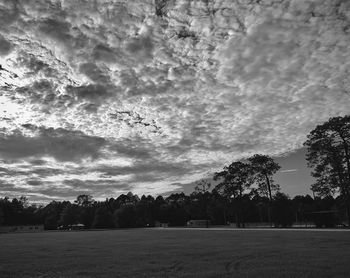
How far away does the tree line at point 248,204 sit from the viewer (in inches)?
2024

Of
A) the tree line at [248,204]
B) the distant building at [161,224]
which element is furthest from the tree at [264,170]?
the distant building at [161,224]

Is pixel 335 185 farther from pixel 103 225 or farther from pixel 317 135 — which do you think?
pixel 103 225

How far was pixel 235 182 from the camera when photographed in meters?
87.3

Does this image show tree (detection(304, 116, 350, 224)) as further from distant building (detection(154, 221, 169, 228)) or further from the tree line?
distant building (detection(154, 221, 169, 228))

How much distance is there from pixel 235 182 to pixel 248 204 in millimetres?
6177

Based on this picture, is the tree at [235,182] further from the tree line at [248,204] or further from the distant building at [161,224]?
the distant building at [161,224]

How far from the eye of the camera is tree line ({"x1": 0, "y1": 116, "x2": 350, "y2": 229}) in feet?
169

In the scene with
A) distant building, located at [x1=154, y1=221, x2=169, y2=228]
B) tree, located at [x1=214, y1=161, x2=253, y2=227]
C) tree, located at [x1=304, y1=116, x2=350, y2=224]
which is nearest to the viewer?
tree, located at [x1=304, y1=116, x2=350, y2=224]

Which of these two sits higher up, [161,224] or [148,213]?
[148,213]

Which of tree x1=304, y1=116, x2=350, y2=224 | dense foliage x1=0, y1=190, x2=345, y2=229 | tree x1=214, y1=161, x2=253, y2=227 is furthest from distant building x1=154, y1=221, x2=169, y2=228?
tree x1=304, y1=116, x2=350, y2=224

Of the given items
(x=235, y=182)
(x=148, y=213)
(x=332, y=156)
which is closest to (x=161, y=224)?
(x=148, y=213)

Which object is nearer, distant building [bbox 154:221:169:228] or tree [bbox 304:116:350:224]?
tree [bbox 304:116:350:224]

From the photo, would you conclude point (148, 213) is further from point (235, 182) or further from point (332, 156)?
point (332, 156)

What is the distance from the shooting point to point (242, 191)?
87.0 metres
